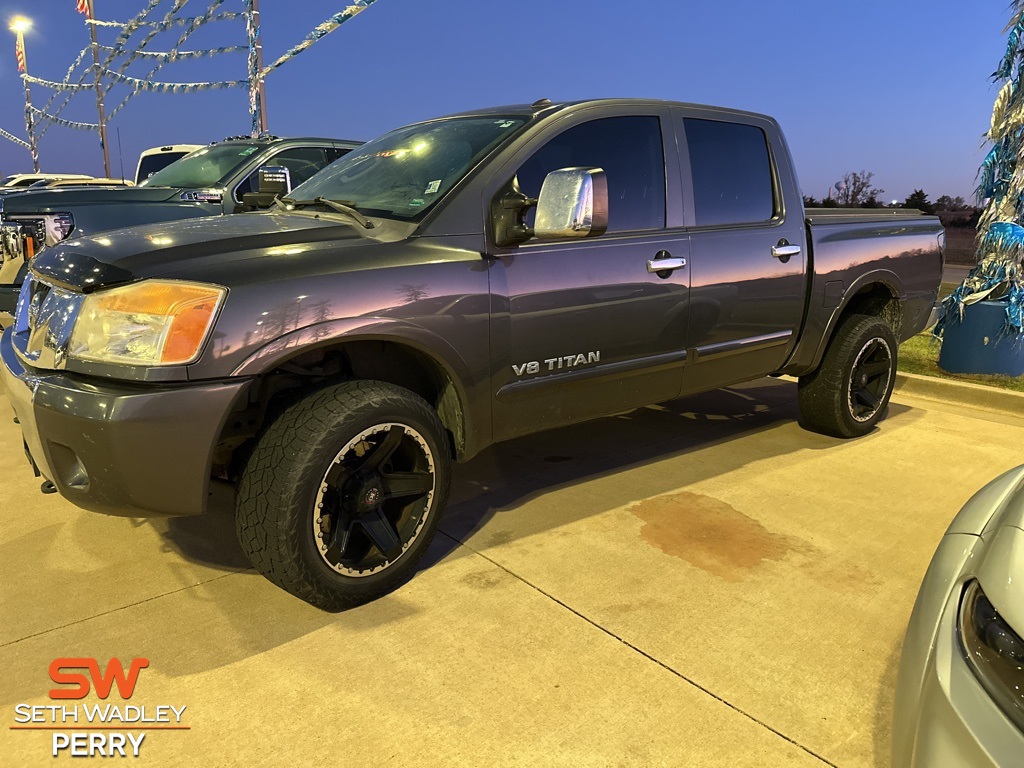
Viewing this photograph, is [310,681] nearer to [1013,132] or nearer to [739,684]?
[739,684]

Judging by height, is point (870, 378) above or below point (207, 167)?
below

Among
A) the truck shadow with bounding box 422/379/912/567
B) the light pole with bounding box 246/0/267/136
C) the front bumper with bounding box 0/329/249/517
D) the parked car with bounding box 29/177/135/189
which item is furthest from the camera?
the light pole with bounding box 246/0/267/136

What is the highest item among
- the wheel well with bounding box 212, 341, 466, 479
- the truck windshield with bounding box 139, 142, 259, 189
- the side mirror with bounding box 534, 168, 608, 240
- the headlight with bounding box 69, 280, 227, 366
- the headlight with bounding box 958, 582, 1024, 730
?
the truck windshield with bounding box 139, 142, 259, 189

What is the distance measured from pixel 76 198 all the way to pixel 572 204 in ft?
15.6

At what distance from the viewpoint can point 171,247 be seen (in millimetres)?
2533

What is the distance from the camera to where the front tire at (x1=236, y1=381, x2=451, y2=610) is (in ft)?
8.27

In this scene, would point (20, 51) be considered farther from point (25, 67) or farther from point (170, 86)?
point (170, 86)

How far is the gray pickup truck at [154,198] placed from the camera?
4965 mm

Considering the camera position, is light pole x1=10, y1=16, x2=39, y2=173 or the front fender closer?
the front fender

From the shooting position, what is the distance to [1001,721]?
1.24 m

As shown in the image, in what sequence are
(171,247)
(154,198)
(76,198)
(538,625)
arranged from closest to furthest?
1. (171,247)
2. (538,625)
3. (76,198)
4. (154,198)

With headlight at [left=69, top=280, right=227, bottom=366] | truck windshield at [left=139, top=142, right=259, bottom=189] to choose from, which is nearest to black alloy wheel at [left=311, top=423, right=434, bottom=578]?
headlight at [left=69, top=280, right=227, bottom=366]

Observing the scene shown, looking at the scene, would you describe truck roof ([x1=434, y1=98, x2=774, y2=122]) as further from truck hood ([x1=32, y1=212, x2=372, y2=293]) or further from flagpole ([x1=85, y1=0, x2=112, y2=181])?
flagpole ([x1=85, y1=0, x2=112, y2=181])

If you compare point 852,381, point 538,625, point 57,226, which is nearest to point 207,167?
point 57,226
